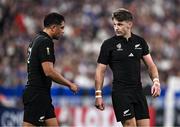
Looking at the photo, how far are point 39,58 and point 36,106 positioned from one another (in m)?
0.75

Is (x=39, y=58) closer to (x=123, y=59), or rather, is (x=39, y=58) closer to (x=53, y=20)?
(x=53, y=20)

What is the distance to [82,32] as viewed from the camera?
24656 mm

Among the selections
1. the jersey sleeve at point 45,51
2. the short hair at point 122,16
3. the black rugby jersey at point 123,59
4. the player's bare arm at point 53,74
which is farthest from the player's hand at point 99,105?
the short hair at point 122,16

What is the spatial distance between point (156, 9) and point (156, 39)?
281cm

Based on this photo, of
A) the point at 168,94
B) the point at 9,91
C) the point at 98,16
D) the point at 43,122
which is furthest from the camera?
the point at 98,16

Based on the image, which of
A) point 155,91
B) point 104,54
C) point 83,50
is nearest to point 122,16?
point 104,54

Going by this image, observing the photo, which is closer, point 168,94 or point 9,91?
point 9,91

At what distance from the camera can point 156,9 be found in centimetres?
2875

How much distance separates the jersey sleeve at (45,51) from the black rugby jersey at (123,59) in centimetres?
92

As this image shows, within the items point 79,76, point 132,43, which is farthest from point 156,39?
point 132,43

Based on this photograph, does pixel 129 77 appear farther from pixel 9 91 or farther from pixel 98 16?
pixel 98 16

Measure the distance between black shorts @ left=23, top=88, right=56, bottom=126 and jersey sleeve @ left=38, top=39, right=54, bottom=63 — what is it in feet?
1.83

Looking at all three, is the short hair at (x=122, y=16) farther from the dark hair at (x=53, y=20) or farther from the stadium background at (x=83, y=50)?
the stadium background at (x=83, y=50)

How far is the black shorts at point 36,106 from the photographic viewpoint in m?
→ 11.2
